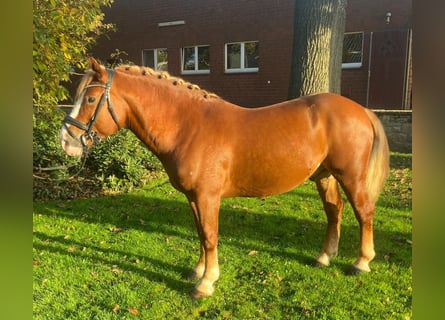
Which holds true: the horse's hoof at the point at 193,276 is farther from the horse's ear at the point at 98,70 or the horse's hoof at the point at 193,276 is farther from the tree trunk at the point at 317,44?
the tree trunk at the point at 317,44

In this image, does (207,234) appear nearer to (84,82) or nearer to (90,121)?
(90,121)

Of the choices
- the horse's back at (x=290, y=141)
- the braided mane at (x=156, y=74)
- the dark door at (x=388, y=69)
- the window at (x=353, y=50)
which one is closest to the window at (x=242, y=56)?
the window at (x=353, y=50)

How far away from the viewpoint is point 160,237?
16.9 feet

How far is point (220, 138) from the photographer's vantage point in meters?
3.42

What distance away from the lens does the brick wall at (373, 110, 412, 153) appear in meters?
10.0

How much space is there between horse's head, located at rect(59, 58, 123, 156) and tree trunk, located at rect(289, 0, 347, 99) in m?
3.63

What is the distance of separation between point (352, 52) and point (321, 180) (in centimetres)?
1047

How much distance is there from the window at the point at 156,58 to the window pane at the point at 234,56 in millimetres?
3451

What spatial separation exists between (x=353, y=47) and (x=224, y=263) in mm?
11255

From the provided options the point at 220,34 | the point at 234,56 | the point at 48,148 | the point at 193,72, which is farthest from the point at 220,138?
the point at 193,72

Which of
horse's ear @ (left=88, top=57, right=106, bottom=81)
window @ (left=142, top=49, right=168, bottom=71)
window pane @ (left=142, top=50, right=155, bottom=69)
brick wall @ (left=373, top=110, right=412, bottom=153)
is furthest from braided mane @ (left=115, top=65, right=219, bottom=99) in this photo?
window pane @ (left=142, top=50, right=155, bottom=69)

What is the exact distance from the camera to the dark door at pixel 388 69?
12047 mm
